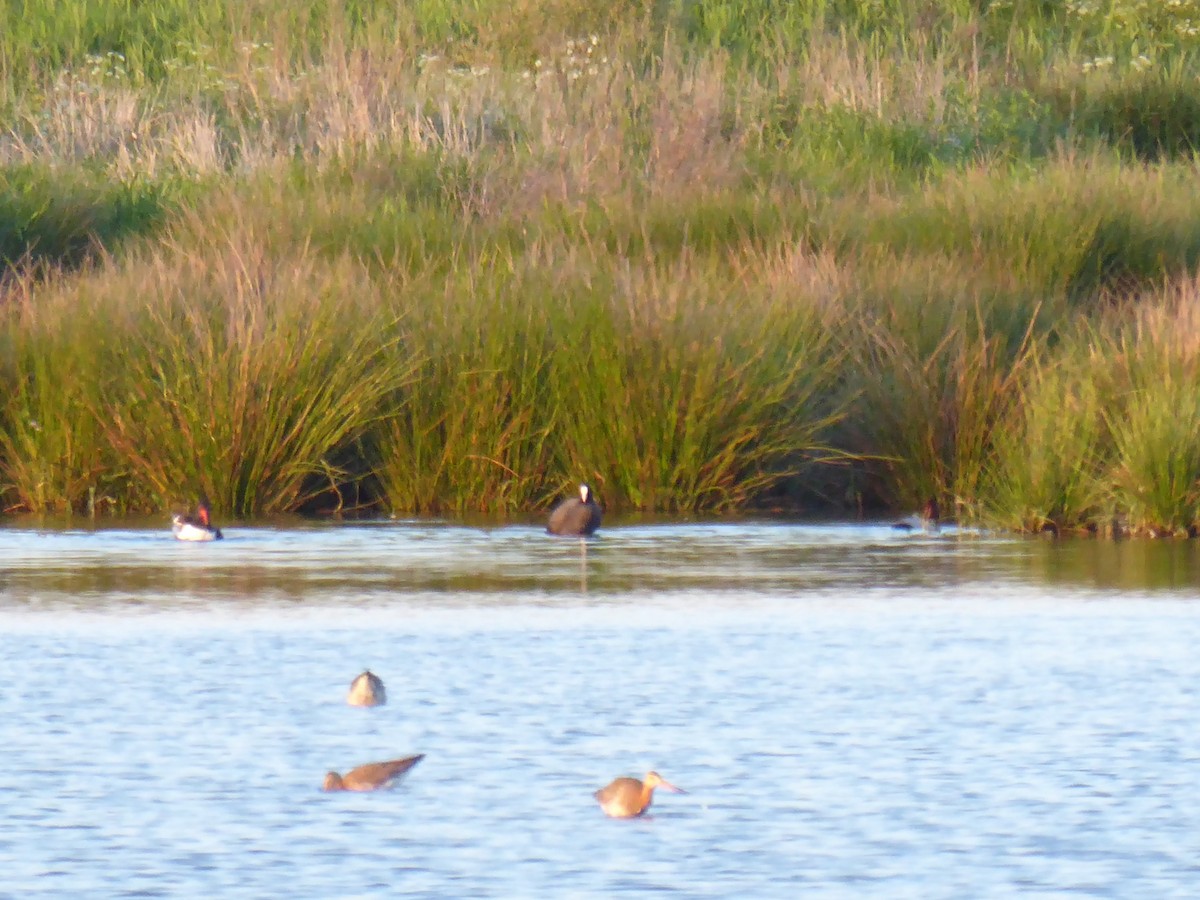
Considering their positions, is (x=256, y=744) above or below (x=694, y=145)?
below

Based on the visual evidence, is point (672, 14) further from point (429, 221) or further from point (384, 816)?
point (384, 816)

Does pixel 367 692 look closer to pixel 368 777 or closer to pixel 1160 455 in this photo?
pixel 368 777

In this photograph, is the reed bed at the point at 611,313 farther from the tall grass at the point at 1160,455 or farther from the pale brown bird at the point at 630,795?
the pale brown bird at the point at 630,795

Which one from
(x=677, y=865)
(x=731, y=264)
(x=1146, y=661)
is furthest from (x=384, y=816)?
(x=731, y=264)

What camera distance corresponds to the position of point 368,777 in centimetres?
555

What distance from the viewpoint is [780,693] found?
6.80 meters

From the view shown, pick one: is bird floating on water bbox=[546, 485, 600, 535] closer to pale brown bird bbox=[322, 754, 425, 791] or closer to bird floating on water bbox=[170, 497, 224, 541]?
bird floating on water bbox=[170, 497, 224, 541]

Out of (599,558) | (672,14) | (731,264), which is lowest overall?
(599,558)

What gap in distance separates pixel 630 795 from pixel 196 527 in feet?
17.7

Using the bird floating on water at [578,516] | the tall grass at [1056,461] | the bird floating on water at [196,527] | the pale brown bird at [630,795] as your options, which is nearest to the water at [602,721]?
the pale brown bird at [630,795]

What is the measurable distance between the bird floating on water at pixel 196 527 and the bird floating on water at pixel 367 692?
392 centimetres

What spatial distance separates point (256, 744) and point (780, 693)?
151cm

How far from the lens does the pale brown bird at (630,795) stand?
5277mm

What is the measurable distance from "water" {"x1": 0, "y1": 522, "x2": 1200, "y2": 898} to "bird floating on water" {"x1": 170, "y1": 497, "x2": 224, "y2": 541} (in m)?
0.28
